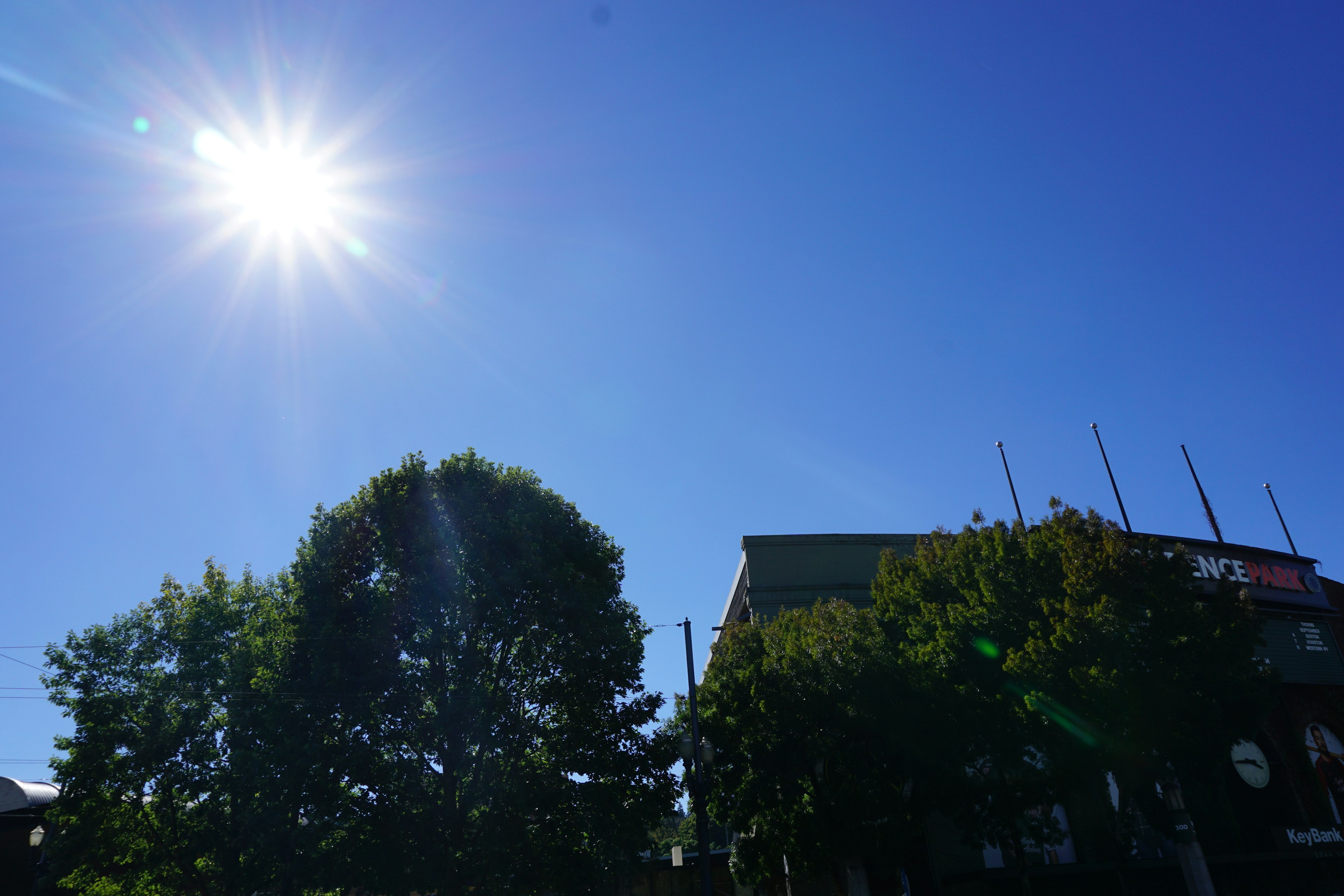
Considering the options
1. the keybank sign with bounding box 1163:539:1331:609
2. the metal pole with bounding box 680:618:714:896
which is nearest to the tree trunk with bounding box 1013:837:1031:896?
the metal pole with bounding box 680:618:714:896

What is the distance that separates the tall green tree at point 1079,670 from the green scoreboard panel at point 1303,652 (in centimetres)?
1519

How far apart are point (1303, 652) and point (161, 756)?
47.2 metres

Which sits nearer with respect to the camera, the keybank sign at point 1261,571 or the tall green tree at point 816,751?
the tall green tree at point 816,751

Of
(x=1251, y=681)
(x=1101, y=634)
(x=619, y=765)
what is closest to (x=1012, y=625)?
(x=1101, y=634)

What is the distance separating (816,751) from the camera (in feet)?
78.7

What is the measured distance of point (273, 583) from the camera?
34.1 m

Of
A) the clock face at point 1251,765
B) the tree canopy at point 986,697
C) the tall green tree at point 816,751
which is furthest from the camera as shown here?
the clock face at point 1251,765

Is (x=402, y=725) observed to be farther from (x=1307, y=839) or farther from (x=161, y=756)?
(x=1307, y=839)

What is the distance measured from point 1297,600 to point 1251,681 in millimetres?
23817

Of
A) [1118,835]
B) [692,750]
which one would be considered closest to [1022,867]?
[1118,835]

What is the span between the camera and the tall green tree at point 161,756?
2339 cm

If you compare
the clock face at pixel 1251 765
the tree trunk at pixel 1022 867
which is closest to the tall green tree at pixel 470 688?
the tree trunk at pixel 1022 867

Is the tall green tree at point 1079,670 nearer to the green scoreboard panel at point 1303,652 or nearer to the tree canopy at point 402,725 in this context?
the tree canopy at point 402,725

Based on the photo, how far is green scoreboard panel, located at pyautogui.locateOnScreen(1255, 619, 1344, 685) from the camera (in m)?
33.6
